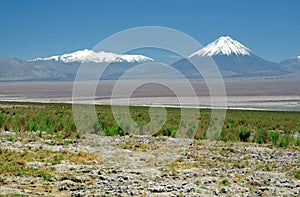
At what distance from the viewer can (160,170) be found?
13.7 meters

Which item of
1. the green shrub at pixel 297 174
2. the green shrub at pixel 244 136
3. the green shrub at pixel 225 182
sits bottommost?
the green shrub at pixel 297 174

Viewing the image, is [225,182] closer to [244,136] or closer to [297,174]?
[297,174]

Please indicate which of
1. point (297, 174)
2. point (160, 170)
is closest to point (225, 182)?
point (160, 170)

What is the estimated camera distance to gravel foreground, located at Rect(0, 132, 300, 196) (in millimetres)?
11023

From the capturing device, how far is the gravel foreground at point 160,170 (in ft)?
36.2

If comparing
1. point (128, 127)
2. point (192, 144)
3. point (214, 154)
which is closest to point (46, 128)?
point (128, 127)

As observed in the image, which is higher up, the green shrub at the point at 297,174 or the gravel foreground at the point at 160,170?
the gravel foreground at the point at 160,170

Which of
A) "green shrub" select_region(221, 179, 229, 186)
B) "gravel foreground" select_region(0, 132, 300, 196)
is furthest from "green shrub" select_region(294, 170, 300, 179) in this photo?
"green shrub" select_region(221, 179, 229, 186)

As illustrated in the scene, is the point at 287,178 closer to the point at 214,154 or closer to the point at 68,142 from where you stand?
the point at 214,154

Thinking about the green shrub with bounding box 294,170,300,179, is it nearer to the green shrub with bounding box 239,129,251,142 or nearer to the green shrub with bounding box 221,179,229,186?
the green shrub with bounding box 221,179,229,186

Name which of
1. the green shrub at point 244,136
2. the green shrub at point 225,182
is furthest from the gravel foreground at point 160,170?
the green shrub at point 244,136

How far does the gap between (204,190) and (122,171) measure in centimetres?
320

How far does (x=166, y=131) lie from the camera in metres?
24.8

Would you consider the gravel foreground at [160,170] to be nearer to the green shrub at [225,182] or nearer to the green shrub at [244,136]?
the green shrub at [225,182]
